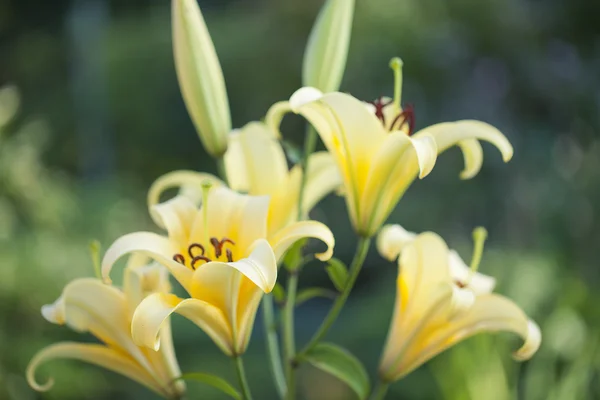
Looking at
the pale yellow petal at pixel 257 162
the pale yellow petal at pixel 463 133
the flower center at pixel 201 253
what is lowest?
the flower center at pixel 201 253

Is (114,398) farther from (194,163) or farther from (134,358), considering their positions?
(194,163)

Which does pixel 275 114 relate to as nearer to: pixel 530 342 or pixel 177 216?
pixel 177 216

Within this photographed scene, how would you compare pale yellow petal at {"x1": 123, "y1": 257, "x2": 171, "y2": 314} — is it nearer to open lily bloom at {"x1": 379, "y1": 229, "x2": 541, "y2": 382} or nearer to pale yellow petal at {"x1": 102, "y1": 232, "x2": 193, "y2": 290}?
pale yellow petal at {"x1": 102, "y1": 232, "x2": 193, "y2": 290}

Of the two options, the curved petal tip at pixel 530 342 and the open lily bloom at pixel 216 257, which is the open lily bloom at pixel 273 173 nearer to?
the open lily bloom at pixel 216 257

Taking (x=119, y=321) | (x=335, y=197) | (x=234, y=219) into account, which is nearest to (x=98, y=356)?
(x=119, y=321)

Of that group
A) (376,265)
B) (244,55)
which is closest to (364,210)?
(376,265)

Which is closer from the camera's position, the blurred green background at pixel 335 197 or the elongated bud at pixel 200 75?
the elongated bud at pixel 200 75

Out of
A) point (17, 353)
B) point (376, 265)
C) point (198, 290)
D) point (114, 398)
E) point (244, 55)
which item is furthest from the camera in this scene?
point (244, 55)

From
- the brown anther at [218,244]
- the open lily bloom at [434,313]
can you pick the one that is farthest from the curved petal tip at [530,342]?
the brown anther at [218,244]
